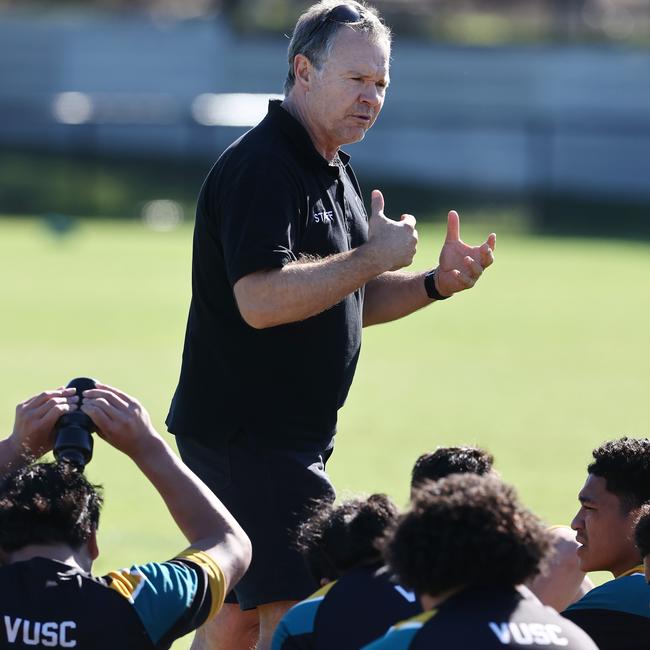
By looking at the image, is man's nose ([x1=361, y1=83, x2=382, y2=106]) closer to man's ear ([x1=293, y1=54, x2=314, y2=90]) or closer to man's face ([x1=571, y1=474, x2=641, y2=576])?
man's ear ([x1=293, y1=54, x2=314, y2=90])

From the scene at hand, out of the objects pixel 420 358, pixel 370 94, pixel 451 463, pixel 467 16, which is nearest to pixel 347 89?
pixel 370 94

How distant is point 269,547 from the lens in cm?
453

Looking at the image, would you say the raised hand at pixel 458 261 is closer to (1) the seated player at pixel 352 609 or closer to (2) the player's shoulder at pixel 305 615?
(1) the seated player at pixel 352 609

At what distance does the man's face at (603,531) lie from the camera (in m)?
4.32

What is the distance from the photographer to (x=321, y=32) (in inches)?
183

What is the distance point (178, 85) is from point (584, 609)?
3172 centimetres

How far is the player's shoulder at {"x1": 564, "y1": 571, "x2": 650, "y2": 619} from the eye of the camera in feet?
13.3

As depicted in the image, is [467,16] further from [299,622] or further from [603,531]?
[299,622]

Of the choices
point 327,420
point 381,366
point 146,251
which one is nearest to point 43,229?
point 146,251

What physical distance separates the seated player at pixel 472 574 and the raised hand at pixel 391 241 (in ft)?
4.83

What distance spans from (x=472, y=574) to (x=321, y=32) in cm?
219

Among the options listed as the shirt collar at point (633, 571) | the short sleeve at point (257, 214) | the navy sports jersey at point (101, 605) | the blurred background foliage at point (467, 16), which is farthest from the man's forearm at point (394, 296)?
the blurred background foliage at point (467, 16)

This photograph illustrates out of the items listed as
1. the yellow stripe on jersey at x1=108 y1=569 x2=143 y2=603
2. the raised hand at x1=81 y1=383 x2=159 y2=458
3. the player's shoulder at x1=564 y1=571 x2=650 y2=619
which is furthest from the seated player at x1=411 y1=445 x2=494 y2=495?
the yellow stripe on jersey at x1=108 y1=569 x2=143 y2=603

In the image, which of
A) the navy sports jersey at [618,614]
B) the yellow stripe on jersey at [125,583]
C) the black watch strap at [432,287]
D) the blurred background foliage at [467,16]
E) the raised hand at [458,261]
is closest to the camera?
the yellow stripe on jersey at [125,583]
